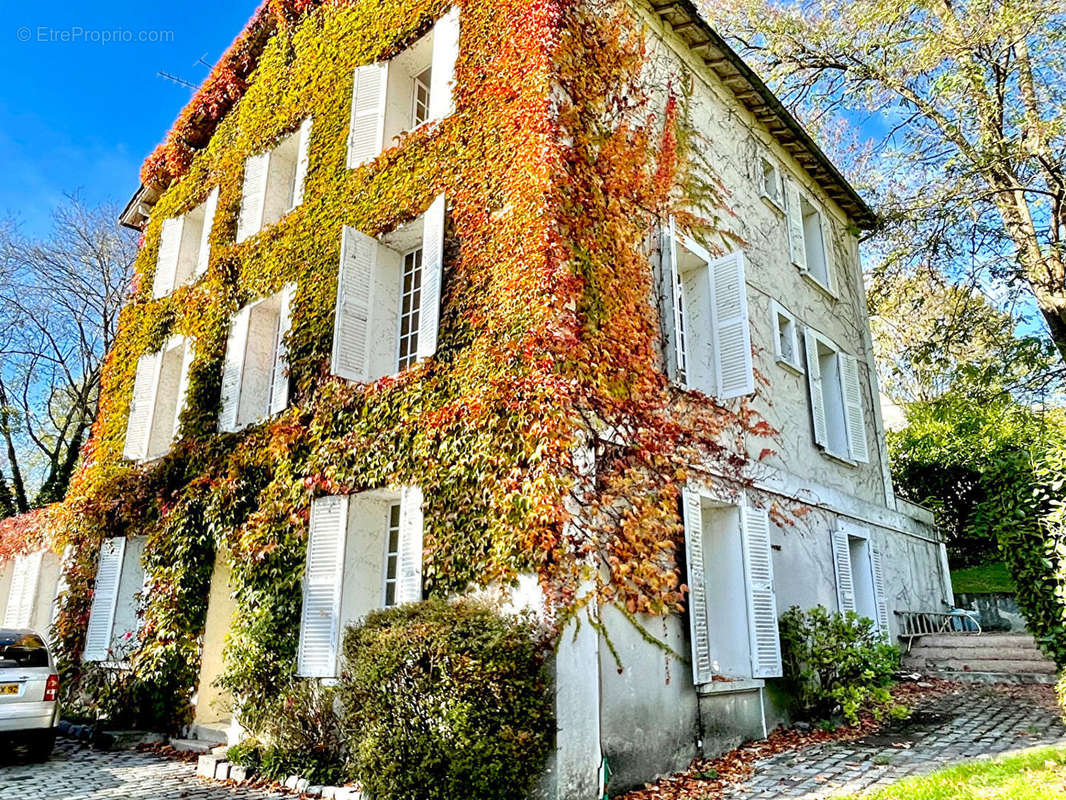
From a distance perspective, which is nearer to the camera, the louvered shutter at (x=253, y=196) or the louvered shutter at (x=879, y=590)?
the louvered shutter at (x=253, y=196)

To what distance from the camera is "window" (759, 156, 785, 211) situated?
10.8 metres

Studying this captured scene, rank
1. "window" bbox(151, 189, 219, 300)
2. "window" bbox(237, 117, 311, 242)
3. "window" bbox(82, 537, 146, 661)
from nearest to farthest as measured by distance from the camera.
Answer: "window" bbox(82, 537, 146, 661) < "window" bbox(237, 117, 311, 242) < "window" bbox(151, 189, 219, 300)

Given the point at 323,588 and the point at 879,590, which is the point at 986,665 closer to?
the point at 879,590

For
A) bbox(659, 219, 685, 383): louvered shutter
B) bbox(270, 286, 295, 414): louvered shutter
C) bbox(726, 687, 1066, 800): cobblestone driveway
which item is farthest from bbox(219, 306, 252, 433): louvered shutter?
bbox(726, 687, 1066, 800): cobblestone driveway

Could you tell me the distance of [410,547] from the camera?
6.30 metres

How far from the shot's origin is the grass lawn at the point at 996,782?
4.46m

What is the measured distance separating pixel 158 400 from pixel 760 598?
905 centimetres

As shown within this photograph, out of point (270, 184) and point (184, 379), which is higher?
point (270, 184)

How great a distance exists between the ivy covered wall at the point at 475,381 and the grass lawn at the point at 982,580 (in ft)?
30.0

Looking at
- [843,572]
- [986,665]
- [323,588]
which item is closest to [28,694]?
[323,588]

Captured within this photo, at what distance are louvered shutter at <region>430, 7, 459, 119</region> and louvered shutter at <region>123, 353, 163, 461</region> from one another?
627 cm

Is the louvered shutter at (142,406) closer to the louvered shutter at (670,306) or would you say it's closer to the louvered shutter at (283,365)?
the louvered shutter at (283,365)

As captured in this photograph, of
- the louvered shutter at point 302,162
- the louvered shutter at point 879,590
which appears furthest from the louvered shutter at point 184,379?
the louvered shutter at point 879,590

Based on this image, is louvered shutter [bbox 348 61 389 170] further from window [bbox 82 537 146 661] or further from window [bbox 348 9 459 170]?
window [bbox 82 537 146 661]
